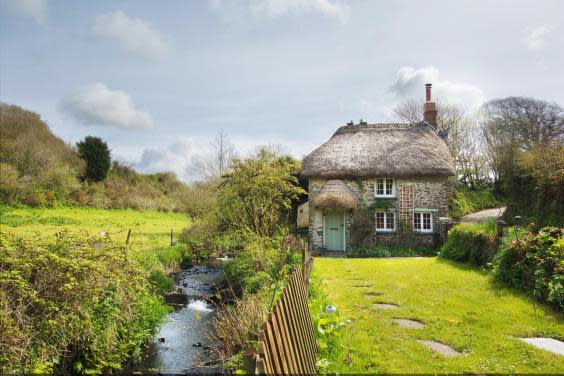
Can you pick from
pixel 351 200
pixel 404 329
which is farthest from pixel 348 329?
pixel 351 200

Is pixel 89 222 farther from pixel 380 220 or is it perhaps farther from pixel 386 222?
pixel 386 222

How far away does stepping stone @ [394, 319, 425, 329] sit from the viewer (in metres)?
6.29

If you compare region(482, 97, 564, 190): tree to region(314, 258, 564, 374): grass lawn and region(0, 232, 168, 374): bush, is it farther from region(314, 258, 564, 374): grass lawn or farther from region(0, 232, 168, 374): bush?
region(0, 232, 168, 374): bush

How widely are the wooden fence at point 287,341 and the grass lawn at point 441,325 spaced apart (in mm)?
1019

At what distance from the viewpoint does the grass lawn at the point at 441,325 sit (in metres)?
4.84

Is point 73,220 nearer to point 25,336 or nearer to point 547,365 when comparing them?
point 25,336

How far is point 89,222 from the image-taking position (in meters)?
21.7

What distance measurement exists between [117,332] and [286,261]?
484 centimetres

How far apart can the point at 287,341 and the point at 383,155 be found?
16.8m

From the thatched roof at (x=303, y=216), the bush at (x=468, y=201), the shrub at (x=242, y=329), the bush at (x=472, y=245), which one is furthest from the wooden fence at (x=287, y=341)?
the bush at (x=468, y=201)

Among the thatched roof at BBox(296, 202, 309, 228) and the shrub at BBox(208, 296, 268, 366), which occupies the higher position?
the thatched roof at BBox(296, 202, 309, 228)

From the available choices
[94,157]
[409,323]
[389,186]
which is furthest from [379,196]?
[94,157]

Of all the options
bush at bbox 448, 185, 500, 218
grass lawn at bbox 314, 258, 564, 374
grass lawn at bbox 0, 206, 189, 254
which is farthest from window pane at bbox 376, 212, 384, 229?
grass lawn at bbox 0, 206, 189, 254

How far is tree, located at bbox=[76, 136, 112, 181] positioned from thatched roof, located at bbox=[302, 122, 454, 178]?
20059 mm
